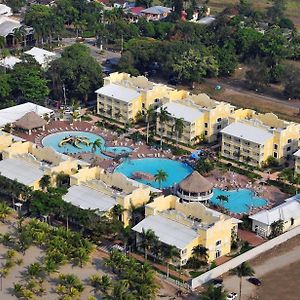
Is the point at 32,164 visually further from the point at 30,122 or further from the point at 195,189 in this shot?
the point at 195,189

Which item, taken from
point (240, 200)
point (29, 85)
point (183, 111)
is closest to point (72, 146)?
point (183, 111)

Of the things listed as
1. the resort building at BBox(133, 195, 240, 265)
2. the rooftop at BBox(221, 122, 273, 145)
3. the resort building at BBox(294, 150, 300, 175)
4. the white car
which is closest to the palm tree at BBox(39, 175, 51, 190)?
the resort building at BBox(133, 195, 240, 265)

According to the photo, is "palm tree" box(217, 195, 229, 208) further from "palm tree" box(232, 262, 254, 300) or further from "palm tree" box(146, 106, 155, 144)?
"palm tree" box(146, 106, 155, 144)

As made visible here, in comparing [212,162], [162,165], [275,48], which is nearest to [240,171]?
[212,162]

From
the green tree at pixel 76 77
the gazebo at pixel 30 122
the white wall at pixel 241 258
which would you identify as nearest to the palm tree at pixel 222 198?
the white wall at pixel 241 258

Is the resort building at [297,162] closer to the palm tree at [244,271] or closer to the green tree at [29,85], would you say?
the palm tree at [244,271]
